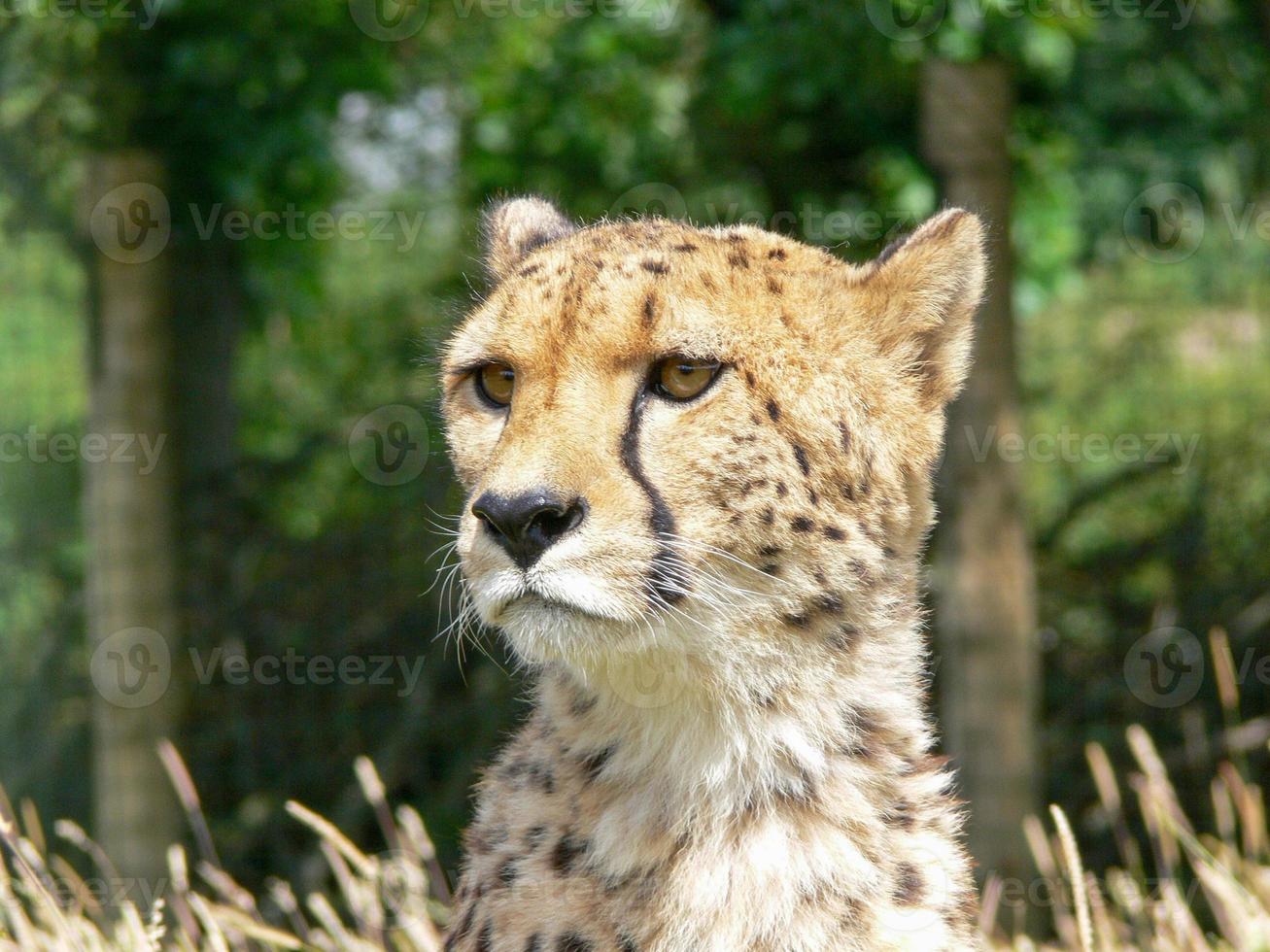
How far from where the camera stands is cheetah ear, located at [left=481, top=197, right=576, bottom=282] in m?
2.28

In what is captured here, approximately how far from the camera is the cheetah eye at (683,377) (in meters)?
1.80

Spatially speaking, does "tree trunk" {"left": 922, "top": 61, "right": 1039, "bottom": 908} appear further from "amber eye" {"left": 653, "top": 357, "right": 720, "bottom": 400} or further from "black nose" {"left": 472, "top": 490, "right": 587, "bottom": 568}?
"black nose" {"left": 472, "top": 490, "right": 587, "bottom": 568}

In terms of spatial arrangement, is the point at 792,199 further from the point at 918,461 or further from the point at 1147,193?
the point at 918,461

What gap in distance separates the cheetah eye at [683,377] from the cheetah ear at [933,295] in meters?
A: 0.32

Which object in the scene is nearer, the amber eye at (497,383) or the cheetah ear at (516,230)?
the amber eye at (497,383)

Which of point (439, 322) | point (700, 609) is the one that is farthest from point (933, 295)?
point (439, 322)

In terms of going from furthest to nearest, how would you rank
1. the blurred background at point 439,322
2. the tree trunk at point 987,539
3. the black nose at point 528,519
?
the blurred background at point 439,322 < the tree trunk at point 987,539 < the black nose at point 528,519

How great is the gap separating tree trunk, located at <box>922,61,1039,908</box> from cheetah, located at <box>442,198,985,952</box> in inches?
65.4

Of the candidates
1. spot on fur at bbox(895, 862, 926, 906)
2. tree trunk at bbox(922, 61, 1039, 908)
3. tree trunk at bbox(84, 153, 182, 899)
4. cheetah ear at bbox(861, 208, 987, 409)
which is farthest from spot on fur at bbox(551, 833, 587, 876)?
tree trunk at bbox(84, 153, 182, 899)

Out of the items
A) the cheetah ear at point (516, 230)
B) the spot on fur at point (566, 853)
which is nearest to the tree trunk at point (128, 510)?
the cheetah ear at point (516, 230)

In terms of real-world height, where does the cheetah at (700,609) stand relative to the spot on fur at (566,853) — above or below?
above

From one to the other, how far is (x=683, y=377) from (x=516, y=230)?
0.62m

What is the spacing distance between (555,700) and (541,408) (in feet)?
1.36

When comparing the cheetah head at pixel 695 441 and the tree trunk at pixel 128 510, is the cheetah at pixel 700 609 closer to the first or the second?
the cheetah head at pixel 695 441
